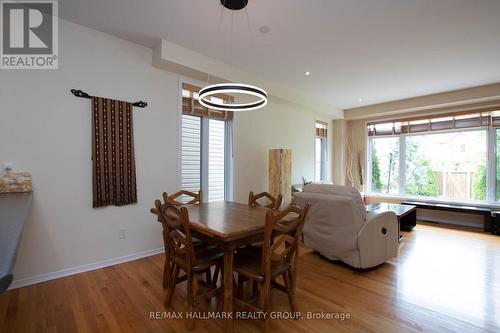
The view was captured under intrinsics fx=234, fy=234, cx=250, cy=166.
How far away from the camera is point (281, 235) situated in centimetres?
179

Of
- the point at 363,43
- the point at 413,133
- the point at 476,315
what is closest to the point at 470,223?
the point at 413,133

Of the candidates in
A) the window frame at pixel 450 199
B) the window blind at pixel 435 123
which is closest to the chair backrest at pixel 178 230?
the window frame at pixel 450 199

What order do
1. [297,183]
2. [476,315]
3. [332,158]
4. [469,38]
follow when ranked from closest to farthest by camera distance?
[476,315]
[469,38]
[297,183]
[332,158]

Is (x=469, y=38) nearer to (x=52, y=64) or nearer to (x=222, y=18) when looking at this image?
(x=222, y=18)

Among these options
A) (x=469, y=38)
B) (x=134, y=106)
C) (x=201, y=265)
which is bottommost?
(x=201, y=265)

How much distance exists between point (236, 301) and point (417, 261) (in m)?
2.60

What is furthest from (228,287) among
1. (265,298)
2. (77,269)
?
(77,269)

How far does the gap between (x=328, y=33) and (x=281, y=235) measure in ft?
8.11

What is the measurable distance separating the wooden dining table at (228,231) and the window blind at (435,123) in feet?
18.0

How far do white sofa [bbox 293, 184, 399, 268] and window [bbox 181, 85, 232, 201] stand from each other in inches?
62.0

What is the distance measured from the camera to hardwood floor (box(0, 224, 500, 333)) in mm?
1815

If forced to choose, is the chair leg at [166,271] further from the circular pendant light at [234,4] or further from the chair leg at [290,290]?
the circular pendant light at [234,4]

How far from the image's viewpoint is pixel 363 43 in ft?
10.0

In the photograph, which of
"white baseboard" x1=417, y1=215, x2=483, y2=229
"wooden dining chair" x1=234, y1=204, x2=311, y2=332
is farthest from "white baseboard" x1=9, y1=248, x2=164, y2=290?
"white baseboard" x1=417, y1=215, x2=483, y2=229
